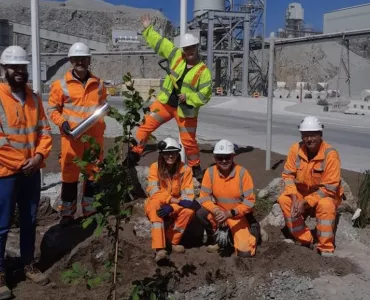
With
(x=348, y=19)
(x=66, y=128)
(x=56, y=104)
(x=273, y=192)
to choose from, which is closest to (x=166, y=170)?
(x=66, y=128)

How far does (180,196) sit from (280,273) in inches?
49.8

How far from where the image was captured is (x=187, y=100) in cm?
633

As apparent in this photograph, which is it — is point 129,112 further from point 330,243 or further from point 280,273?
point 330,243

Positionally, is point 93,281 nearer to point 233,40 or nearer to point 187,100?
point 187,100

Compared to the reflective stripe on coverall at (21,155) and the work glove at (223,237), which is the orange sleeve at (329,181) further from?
the reflective stripe on coverall at (21,155)

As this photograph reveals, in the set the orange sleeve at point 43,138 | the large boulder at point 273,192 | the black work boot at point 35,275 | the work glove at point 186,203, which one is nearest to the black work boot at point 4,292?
the black work boot at point 35,275

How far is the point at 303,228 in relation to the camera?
193 inches

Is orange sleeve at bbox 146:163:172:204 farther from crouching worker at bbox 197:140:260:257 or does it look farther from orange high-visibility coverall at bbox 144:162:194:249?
crouching worker at bbox 197:140:260:257

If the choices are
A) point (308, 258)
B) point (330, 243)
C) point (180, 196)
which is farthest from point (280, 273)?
point (180, 196)

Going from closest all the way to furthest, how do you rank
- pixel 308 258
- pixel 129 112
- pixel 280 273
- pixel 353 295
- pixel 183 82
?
pixel 129 112
pixel 353 295
pixel 280 273
pixel 308 258
pixel 183 82

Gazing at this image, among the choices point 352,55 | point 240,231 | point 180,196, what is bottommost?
point 240,231

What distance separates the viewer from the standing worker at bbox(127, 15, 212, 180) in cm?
634

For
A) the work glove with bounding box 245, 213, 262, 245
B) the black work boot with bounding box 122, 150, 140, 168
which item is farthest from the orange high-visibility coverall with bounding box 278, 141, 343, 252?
the black work boot with bounding box 122, 150, 140, 168

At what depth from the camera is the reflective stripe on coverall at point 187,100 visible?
637 centimetres
